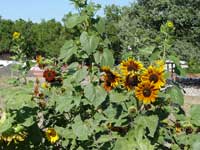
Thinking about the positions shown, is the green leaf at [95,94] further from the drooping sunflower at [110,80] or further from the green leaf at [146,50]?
the green leaf at [146,50]

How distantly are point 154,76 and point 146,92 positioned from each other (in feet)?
0.39

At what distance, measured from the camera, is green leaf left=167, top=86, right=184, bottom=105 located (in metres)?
2.82

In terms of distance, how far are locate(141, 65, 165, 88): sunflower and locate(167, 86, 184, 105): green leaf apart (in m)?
0.12

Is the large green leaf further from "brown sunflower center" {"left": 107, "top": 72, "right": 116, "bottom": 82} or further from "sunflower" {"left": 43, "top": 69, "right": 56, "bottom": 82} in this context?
"sunflower" {"left": 43, "top": 69, "right": 56, "bottom": 82}

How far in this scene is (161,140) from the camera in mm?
2748

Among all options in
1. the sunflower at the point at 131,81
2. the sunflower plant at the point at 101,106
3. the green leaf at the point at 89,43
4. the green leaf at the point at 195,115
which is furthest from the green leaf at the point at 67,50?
the green leaf at the point at 195,115

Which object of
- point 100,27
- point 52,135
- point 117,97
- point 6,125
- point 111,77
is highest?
point 100,27

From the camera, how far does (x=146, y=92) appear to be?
8.73ft

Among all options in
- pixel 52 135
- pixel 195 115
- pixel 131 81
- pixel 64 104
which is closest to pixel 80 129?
pixel 64 104

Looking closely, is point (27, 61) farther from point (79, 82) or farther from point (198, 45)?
point (198, 45)

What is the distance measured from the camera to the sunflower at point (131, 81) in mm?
2750

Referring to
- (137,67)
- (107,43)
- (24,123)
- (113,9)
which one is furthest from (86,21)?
(113,9)

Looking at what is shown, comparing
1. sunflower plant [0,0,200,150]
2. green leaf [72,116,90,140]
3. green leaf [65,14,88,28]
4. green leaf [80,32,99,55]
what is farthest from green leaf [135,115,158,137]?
green leaf [65,14,88,28]

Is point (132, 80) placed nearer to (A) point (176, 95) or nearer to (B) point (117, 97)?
(B) point (117, 97)
